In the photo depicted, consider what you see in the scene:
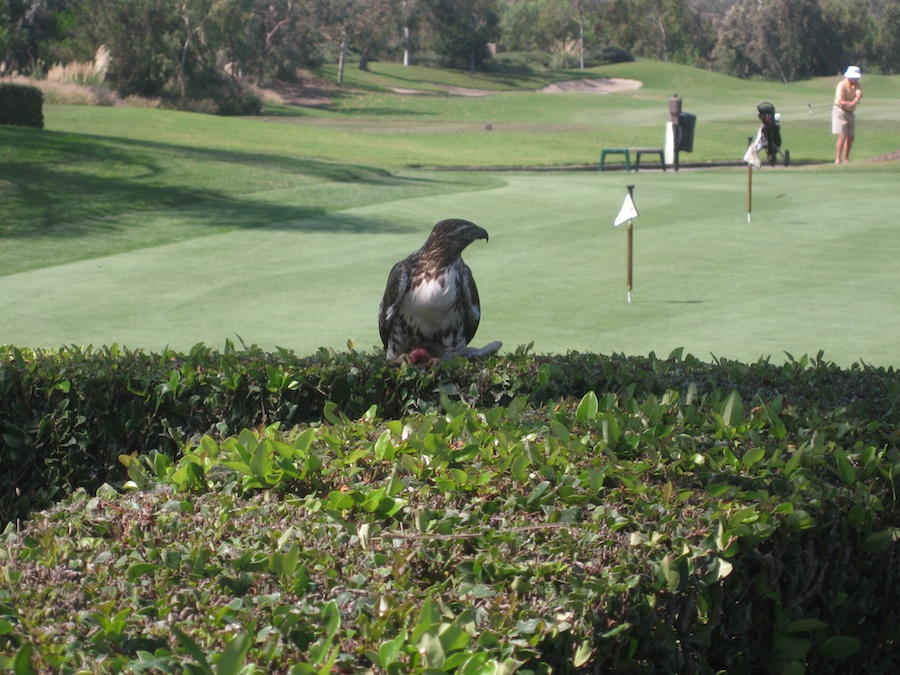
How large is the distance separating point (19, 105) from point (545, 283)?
60.5 feet

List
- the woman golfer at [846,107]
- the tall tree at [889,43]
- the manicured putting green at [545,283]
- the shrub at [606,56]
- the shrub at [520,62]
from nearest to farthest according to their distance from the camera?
the manicured putting green at [545,283]
the woman golfer at [846,107]
the shrub at [520,62]
the shrub at [606,56]
the tall tree at [889,43]

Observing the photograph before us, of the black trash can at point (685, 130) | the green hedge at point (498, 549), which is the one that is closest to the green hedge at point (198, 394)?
the green hedge at point (498, 549)

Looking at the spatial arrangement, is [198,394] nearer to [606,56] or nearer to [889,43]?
[606,56]

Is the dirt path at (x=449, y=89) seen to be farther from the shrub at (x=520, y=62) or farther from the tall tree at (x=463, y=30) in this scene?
the tall tree at (x=463, y=30)

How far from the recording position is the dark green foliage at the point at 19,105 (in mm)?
26495

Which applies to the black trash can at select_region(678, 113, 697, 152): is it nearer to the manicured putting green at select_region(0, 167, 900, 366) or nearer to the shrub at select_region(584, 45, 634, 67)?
the manicured putting green at select_region(0, 167, 900, 366)

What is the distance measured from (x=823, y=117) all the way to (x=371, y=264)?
42589mm

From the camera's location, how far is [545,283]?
12.3 metres

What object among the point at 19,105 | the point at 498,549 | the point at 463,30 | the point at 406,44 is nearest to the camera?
the point at 498,549

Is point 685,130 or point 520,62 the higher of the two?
→ point 520,62

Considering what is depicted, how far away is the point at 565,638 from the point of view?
2.78 metres

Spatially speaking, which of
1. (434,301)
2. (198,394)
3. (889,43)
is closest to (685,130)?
(434,301)

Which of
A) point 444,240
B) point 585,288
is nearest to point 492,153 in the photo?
point 585,288

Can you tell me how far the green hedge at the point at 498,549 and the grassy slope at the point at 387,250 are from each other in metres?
4.98
